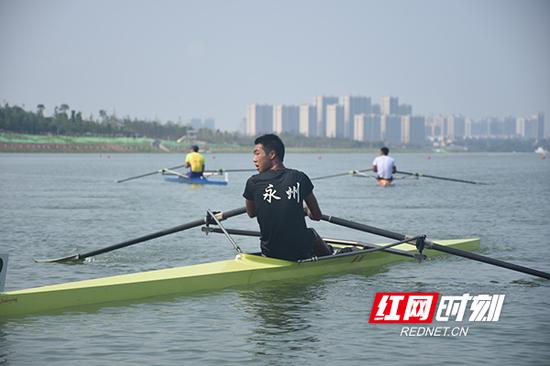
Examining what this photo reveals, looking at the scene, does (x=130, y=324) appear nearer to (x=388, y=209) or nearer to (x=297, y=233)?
(x=297, y=233)

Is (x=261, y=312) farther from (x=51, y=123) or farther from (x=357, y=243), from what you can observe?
(x=51, y=123)

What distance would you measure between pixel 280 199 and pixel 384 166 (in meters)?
23.7

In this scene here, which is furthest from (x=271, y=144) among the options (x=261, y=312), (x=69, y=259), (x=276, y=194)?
(x=69, y=259)

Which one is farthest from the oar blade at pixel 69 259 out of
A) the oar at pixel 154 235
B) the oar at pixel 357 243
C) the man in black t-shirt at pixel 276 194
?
the man in black t-shirt at pixel 276 194

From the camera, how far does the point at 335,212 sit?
2641 centimetres

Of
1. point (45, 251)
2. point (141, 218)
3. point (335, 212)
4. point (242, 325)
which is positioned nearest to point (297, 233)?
point (242, 325)

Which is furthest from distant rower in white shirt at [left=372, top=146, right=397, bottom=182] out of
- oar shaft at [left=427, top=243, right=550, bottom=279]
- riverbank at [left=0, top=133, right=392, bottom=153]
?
riverbank at [left=0, top=133, right=392, bottom=153]

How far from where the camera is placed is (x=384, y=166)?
34.1 meters

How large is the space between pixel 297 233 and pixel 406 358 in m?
3.18

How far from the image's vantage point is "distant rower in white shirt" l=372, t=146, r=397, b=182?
33188 mm

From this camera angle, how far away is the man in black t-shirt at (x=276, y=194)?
419 inches

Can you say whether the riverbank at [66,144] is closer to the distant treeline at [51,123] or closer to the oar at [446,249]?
the distant treeline at [51,123]

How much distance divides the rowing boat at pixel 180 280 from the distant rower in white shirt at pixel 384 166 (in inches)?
789

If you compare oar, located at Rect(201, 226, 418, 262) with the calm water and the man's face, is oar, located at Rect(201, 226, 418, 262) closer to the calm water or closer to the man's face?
the calm water
